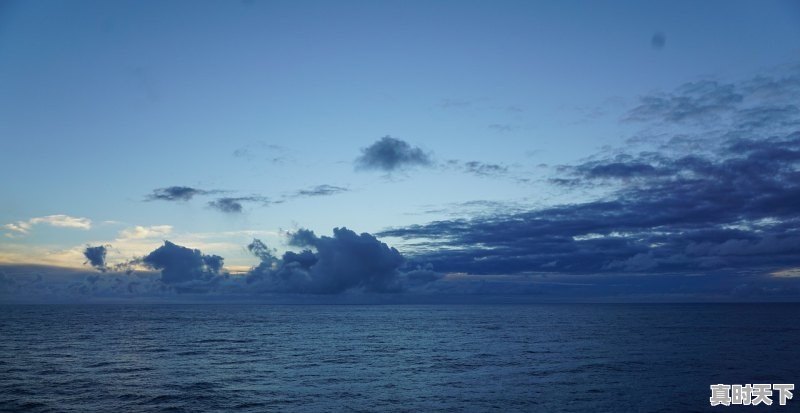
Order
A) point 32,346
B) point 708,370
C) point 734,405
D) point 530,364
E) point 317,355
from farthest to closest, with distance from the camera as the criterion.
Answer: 1. point 32,346
2. point 317,355
3. point 530,364
4. point 708,370
5. point 734,405

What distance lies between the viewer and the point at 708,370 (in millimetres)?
60500

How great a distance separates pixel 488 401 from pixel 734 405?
20864 millimetres

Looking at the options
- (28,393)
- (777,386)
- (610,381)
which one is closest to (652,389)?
(610,381)

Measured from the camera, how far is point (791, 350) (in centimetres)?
8144

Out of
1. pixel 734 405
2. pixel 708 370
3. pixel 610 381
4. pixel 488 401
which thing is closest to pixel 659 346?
pixel 708 370

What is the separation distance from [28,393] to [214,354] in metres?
31.8

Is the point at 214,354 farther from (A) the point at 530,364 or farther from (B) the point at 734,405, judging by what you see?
(B) the point at 734,405

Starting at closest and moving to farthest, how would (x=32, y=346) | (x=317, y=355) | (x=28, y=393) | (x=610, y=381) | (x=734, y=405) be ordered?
(x=734, y=405) → (x=28, y=393) → (x=610, y=381) → (x=317, y=355) → (x=32, y=346)

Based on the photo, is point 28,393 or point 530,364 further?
point 530,364

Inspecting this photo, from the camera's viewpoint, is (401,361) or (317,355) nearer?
(401,361)

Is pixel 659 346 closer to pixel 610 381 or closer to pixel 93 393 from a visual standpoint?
pixel 610 381

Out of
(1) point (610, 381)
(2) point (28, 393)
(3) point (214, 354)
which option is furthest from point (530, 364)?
(2) point (28, 393)

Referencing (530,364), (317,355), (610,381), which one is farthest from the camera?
(317,355)

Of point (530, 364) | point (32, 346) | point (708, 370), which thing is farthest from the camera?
point (32, 346)
